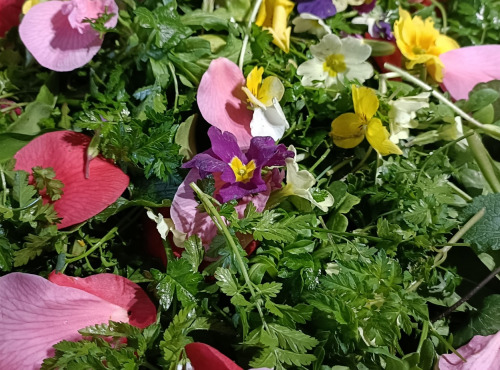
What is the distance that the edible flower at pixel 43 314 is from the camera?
17.8 inches

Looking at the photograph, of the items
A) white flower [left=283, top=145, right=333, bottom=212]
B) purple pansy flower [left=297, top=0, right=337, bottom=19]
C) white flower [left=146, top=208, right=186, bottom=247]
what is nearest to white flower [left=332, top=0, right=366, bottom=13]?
purple pansy flower [left=297, top=0, right=337, bottom=19]

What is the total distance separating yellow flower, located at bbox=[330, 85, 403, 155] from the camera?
0.54 meters

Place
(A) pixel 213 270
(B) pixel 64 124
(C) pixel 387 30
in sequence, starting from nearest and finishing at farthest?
1. (A) pixel 213 270
2. (B) pixel 64 124
3. (C) pixel 387 30

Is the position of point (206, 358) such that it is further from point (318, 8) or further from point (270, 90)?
point (318, 8)

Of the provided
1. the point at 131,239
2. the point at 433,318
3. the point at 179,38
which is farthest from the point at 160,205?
the point at 433,318

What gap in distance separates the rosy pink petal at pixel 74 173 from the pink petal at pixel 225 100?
0.36 feet

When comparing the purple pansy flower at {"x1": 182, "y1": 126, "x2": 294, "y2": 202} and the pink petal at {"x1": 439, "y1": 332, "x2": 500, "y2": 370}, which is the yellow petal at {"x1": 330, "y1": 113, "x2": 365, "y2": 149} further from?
the pink petal at {"x1": 439, "y1": 332, "x2": 500, "y2": 370}

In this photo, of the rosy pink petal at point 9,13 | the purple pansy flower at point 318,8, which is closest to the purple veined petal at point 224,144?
the purple pansy flower at point 318,8

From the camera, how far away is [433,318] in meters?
0.54

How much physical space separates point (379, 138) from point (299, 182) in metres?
0.10

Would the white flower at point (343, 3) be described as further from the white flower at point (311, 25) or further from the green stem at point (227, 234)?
the green stem at point (227, 234)

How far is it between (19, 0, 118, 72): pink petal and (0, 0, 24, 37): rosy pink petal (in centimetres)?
9

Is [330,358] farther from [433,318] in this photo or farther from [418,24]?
[418,24]

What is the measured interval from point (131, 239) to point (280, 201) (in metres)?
0.16
